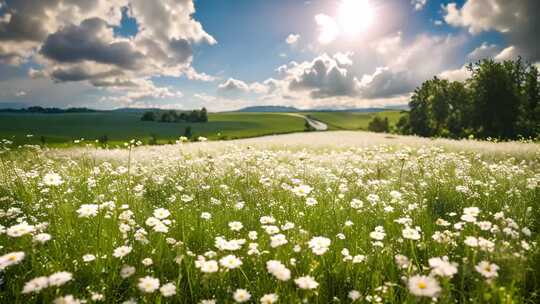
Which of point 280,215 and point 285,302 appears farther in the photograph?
point 280,215

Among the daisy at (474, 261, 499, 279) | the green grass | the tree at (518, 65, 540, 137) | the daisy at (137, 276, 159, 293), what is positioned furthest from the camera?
the green grass

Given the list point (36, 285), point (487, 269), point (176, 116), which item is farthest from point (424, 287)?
point (176, 116)

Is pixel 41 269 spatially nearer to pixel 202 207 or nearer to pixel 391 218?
Answer: pixel 202 207

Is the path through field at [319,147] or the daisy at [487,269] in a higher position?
the daisy at [487,269]

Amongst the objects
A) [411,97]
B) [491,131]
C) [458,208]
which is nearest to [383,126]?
[411,97]

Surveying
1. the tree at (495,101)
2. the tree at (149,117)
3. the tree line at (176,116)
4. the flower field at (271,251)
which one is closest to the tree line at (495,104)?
the tree at (495,101)

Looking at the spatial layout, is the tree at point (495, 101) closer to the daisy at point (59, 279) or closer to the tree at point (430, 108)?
the tree at point (430, 108)

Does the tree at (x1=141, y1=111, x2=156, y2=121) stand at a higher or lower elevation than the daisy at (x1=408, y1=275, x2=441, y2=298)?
higher

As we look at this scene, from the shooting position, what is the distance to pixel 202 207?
202 inches

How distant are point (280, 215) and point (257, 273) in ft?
5.89

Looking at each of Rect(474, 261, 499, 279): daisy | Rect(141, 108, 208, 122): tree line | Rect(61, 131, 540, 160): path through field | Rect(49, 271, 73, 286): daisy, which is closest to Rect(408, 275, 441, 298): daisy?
Rect(474, 261, 499, 279): daisy

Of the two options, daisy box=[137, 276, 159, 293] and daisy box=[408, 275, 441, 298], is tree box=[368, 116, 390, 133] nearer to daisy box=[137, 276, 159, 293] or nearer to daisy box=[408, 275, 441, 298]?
daisy box=[408, 275, 441, 298]

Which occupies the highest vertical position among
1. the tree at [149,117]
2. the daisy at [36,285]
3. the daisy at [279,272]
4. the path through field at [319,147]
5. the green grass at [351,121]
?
the tree at [149,117]

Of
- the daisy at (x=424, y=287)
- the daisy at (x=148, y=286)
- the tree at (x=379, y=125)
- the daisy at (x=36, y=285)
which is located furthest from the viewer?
the tree at (x=379, y=125)
